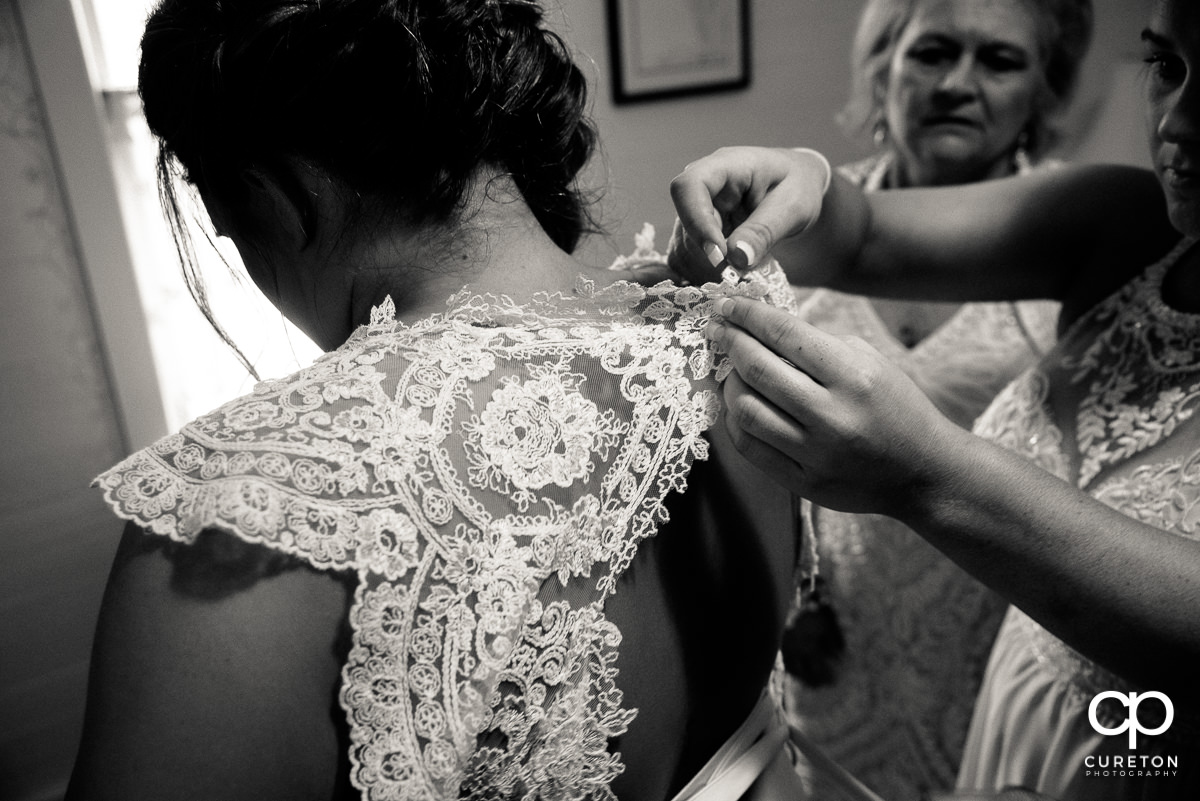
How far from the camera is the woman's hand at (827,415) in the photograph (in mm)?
729

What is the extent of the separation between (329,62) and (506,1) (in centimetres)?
21

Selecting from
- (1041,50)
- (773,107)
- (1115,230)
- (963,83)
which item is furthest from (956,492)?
(773,107)

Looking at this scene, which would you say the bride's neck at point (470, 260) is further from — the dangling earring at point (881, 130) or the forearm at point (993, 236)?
the dangling earring at point (881, 130)

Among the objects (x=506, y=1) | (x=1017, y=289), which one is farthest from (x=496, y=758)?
(x=1017, y=289)

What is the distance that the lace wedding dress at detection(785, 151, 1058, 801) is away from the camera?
1594 millimetres

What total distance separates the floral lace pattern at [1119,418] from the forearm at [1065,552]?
8.6 inches

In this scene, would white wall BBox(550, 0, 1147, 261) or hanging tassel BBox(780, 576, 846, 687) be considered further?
white wall BBox(550, 0, 1147, 261)

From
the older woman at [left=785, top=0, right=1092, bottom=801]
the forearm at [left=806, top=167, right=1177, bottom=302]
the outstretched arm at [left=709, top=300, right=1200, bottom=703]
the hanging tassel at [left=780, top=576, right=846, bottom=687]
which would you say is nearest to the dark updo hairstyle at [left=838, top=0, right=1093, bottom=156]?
the older woman at [left=785, top=0, right=1092, bottom=801]

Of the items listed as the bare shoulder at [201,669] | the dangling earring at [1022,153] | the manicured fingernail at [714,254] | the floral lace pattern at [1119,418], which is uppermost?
the manicured fingernail at [714,254]

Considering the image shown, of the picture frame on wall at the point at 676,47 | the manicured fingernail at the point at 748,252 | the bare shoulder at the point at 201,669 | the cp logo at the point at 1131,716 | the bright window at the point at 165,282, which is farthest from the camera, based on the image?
the picture frame on wall at the point at 676,47

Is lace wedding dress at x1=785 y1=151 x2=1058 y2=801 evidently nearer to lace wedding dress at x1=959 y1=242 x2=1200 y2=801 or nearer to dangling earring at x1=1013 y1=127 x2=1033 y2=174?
lace wedding dress at x1=959 y1=242 x2=1200 y2=801

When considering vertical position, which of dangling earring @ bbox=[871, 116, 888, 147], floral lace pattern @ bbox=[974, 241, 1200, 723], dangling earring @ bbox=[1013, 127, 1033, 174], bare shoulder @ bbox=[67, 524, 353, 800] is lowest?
floral lace pattern @ bbox=[974, 241, 1200, 723]

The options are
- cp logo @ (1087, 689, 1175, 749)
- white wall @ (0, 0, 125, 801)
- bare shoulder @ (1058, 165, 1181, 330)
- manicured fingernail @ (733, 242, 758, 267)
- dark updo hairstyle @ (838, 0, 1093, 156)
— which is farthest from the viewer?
dark updo hairstyle @ (838, 0, 1093, 156)

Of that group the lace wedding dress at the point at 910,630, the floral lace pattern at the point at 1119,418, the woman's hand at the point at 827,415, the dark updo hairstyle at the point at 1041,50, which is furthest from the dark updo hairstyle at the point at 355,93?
the dark updo hairstyle at the point at 1041,50
